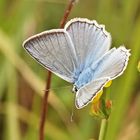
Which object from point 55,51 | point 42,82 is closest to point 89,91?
point 55,51

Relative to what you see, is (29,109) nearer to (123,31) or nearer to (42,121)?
(123,31)

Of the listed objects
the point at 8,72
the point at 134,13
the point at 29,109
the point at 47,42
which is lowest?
the point at 29,109

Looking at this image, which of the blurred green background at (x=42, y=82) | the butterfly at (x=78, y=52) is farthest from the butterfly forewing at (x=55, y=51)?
the blurred green background at (x=42, y=82)

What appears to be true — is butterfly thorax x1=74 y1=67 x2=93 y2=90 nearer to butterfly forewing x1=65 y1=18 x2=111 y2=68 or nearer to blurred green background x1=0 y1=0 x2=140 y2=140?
butterfly forewing x1=65 y1=18 x2=111 y2=68

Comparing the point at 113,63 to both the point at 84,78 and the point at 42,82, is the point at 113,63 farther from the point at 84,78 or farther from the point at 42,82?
the point at 42,82

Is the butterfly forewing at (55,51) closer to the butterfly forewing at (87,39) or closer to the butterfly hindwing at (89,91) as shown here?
the butterfly forewing at (87,39)

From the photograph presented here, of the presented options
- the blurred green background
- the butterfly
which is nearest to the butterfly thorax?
the butterfly

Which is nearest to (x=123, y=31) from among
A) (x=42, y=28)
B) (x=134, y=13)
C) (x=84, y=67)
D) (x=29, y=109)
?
(x=134, y=13)
